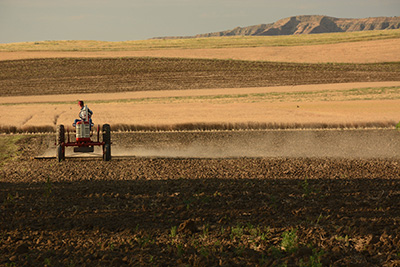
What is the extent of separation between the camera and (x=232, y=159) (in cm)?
1755

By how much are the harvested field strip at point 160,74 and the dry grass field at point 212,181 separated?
2.55 metres

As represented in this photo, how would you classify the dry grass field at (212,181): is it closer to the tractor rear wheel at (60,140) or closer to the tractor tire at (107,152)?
the tractor tire at (107,152)

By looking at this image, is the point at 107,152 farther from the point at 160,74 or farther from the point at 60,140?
the point at 160,74

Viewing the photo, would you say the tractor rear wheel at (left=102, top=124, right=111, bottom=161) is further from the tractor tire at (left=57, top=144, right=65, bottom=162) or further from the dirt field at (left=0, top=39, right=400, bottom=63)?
the dirt field at (left=0, top=39, right=400, bottom=63)

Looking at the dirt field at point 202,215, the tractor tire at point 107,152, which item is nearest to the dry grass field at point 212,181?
the dirt field at point 202,215

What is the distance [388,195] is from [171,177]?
5943 millimetres

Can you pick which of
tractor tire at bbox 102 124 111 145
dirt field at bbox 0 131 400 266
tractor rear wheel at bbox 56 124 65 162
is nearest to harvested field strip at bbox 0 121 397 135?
tractor rear wheel at bbox 56 124 65 162

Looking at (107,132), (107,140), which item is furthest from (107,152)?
(107,132)

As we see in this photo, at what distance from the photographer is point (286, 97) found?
117 feet

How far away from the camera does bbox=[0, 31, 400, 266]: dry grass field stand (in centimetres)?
763

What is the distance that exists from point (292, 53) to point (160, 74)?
2070 cm

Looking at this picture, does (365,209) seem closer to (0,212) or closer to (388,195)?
(388,195)

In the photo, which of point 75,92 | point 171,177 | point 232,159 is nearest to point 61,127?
point 171,177

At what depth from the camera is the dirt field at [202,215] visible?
736 centimetres
